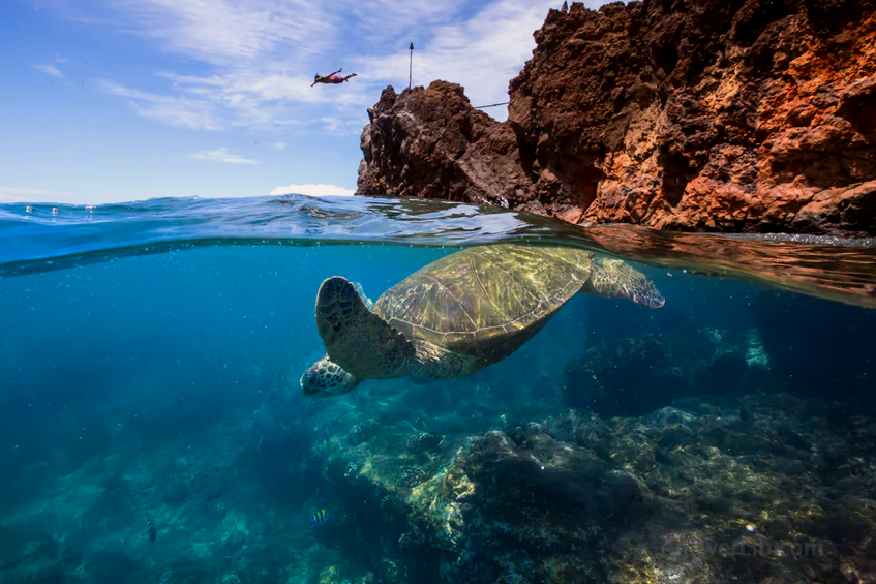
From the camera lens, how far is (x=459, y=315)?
569cm

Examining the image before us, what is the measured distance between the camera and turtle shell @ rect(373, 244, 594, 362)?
221 inches

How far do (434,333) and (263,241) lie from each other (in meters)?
10.3

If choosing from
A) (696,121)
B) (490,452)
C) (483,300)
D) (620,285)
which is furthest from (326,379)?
(696,121)

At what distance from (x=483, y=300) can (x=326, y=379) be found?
2.75 metres

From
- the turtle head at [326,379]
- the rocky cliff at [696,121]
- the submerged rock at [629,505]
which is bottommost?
the submerged rock at [629,505]

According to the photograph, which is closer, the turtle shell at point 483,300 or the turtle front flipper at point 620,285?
the turtle shell at point 483,300

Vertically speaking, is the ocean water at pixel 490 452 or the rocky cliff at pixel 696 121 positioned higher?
the rocky cliff at pixel 696 121

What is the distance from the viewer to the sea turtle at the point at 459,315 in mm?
5180

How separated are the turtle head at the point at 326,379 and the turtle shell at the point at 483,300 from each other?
1.13 meters

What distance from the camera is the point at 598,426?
11117mm

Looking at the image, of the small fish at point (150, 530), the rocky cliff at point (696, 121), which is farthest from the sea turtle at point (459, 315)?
the small fish at point (150, 530)

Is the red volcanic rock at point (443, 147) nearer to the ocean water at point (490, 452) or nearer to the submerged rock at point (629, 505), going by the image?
the ocean water at point (490, 452)

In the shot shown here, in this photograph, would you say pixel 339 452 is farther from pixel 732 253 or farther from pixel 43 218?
pixel 732 253

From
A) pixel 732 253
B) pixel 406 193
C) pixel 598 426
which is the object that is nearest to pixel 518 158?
pixel 406 193
